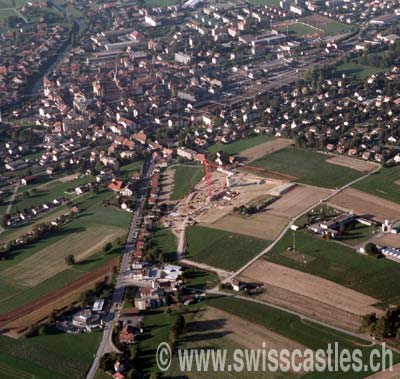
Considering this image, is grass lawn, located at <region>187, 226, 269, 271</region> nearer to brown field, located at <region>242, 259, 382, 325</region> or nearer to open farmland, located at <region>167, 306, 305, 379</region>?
brown field, located at <region>242, 259, 382, 325</region>

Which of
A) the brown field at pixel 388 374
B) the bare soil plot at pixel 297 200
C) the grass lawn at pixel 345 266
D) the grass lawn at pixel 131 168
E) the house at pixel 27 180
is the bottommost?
the house at pixel 27 180

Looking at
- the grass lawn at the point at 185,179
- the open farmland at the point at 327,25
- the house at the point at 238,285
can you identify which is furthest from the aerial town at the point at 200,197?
the open farmland at the point at 327,25

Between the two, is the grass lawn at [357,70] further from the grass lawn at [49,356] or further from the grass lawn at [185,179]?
the grass lawn at [49,356]

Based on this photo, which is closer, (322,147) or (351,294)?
(351,294)

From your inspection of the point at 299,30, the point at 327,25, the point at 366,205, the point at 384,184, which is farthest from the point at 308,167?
the point at 327,25

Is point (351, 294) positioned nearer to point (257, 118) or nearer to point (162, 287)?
point (162, 287)

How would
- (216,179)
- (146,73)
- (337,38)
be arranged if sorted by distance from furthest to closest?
(337,38)
(146,73)
(216,179)

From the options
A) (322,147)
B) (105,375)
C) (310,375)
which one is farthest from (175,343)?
(322,147)

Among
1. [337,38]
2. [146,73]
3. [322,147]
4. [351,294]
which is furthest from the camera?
[337,38]
